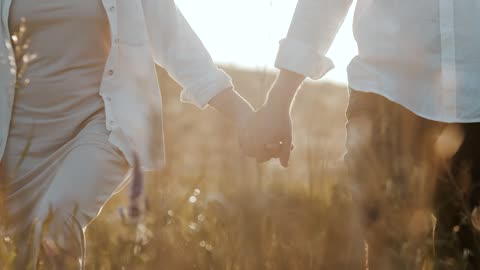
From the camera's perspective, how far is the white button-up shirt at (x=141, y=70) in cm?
337

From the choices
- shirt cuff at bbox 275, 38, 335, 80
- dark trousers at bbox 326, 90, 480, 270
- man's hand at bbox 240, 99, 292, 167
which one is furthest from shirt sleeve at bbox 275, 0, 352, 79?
dark trousers at bbox 326, 90, 480, 270

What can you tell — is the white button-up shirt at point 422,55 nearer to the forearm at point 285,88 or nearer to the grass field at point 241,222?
the forearm at point 285,88

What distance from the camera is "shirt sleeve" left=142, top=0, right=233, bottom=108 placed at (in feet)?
11.8

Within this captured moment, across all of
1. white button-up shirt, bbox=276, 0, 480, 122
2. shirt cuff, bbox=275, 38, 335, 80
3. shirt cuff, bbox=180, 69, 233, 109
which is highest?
white button-up shirt, bbox=276, 0, 480, 122

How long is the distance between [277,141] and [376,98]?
0.53m

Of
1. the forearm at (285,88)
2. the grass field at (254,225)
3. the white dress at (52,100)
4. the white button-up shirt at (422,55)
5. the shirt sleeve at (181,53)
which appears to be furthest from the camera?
the shirt sleeve at (181,53)

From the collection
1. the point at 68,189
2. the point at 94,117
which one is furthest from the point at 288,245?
the point at 94,117

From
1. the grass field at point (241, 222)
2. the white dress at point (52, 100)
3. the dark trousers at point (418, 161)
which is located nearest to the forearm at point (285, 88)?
the dark trousers at point (418, 161)

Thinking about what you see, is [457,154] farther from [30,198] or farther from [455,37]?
[30,198]

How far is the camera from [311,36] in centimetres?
347

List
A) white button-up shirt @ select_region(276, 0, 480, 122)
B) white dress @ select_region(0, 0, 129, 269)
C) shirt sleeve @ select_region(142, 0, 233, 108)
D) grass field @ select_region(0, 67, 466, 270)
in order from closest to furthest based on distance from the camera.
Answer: grass field @ select_region(0, 67, 466, 270), white button-up shirt @ select_region(276, 0, 480, 122), white dress @ select_region(0, 0, 129, 269), shirt sleeve @ select_region(142, 0, 233, 108)

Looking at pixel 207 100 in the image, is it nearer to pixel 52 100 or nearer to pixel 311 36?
pixel 311 36

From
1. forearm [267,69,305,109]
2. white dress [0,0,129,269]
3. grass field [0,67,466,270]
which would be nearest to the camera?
grass field [0,67,466,270]

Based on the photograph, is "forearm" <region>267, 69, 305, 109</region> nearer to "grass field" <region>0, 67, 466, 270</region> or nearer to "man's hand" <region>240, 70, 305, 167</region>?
"man's hand" <region>240, 70, 305, 167</region>
